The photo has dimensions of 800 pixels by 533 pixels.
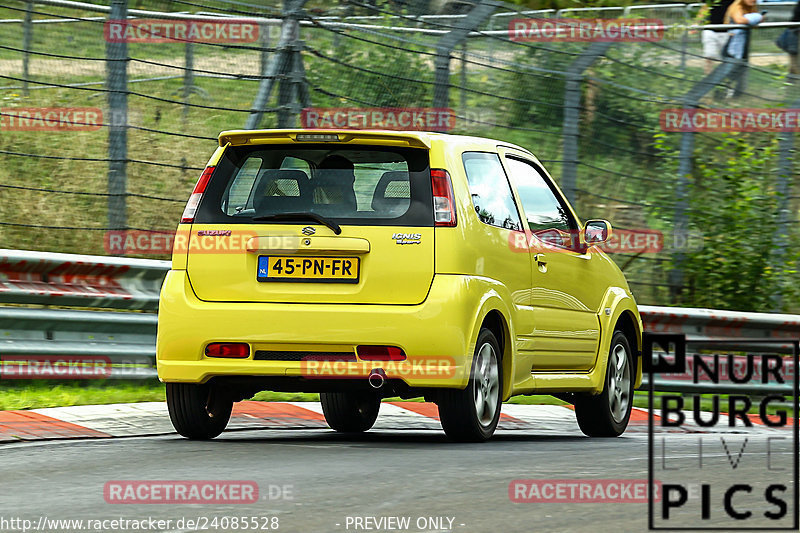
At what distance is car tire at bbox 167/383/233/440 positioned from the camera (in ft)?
28.8

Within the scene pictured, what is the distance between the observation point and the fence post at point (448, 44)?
13.3 meters

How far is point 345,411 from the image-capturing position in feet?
32.9

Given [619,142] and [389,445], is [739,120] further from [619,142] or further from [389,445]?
[389,445]

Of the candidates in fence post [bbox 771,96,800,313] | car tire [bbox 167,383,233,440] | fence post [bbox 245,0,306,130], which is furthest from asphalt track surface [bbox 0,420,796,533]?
fence post [bbox 771,96,800,313]

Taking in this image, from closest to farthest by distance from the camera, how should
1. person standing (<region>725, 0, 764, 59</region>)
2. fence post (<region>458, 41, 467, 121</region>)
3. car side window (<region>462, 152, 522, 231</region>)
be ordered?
1. car side window (<region>462, 152, 522, 231</region>)
2. fence post (<region>458, 41, 467, 121</region>)
3. person standing (<region>725, 0, 764, 59</region>)

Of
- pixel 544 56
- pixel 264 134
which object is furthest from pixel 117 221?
pixel 544 56

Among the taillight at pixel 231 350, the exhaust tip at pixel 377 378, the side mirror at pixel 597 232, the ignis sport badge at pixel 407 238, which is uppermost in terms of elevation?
the ignis sport badge at pixel 407 238

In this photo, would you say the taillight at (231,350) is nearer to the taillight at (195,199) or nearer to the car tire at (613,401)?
the taillight at (195,199)

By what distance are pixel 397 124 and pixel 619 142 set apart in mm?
2370

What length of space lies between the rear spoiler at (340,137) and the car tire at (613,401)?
7.97 ft

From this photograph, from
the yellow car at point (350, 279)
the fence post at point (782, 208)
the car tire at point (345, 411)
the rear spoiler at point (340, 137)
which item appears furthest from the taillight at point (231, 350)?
the fence post at point (782, 208)

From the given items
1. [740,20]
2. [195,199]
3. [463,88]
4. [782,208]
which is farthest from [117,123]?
[740,20]

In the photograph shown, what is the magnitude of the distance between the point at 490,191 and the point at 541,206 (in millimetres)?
832

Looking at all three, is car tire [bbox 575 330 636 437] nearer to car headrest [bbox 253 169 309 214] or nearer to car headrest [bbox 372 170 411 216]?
car headrest [bbox 372 170 411 216]
